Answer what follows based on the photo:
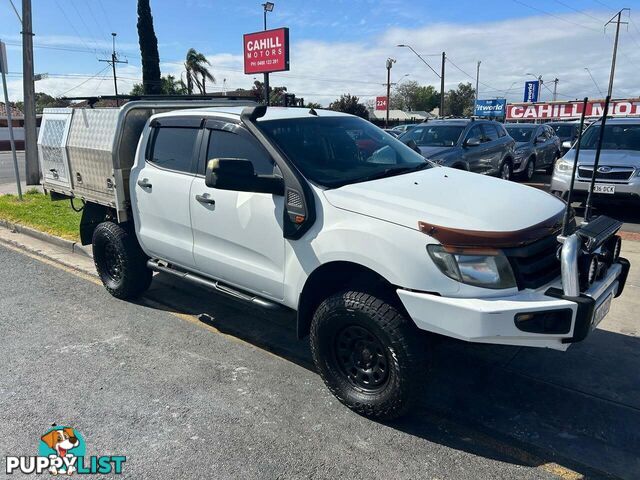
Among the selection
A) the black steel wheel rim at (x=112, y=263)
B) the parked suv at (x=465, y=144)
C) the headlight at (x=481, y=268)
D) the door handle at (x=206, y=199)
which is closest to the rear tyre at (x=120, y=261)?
the black steel wheel rim at (x=112, y=263)

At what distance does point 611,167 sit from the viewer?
26.9 ft

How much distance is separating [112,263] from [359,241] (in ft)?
11.2

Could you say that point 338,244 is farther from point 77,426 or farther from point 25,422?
point 25,422

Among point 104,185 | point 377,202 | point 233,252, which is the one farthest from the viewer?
point 104,185

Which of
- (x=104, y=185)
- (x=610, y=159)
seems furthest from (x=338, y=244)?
(x=610, y=159)

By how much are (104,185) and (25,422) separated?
260 cm

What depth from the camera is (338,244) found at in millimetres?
3129

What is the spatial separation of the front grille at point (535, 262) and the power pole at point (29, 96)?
1313cm

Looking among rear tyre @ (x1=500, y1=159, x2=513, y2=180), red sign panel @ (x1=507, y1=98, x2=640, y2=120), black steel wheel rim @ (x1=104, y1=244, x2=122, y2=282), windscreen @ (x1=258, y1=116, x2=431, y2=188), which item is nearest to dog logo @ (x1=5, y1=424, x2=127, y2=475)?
windscreen @ (x1=258, y1=116, x2=431, y2=188)

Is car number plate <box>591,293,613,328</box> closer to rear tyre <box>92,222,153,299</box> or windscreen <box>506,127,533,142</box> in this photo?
rear tyre <box>92,222,153,299</box>

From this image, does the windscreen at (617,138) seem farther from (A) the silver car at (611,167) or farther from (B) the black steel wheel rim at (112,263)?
(B) the black steel wheel rim at (112,263)

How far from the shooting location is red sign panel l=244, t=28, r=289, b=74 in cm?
2620

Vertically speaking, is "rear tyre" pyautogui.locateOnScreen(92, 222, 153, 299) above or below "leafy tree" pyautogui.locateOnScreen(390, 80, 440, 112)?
below

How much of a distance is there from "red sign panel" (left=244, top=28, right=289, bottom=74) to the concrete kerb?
65.5 ft
